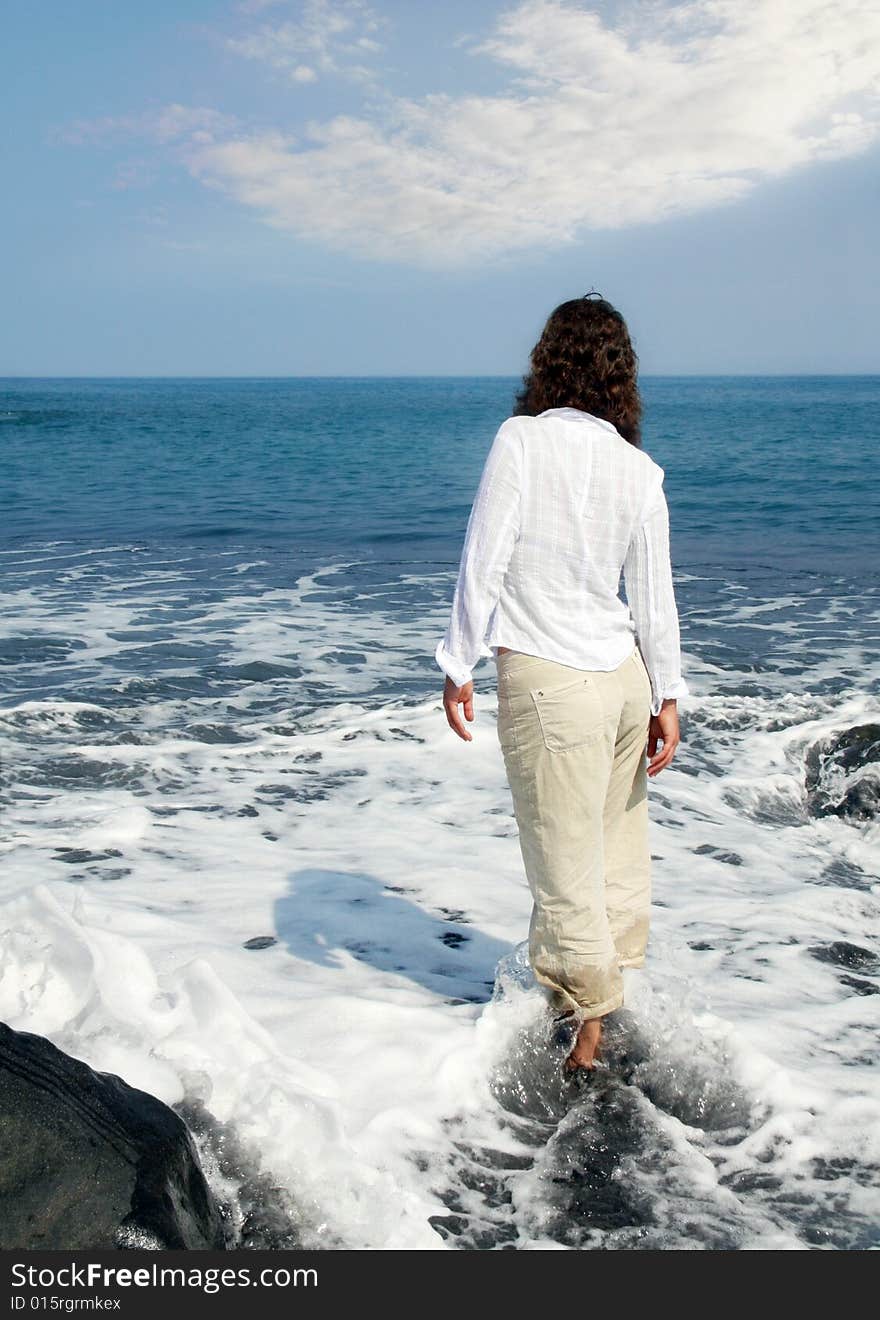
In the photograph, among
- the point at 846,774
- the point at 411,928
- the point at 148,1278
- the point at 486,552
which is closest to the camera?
the point at 148,1278

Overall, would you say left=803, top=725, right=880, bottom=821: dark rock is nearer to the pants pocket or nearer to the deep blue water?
the pants pocket

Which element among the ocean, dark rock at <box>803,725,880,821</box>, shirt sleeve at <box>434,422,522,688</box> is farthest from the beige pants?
dark rock at <box>803,725,880,821</box>

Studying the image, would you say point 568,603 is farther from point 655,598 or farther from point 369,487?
point 369,487

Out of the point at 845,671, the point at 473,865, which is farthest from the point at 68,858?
the point at 845,671

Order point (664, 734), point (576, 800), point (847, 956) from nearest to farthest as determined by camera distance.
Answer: point (576, 800) < point (664, 734) < point (847, 956)

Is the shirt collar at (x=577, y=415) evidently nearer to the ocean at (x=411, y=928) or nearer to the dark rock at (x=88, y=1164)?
the ocean at (x=411, y=928)

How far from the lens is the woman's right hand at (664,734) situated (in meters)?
3.29

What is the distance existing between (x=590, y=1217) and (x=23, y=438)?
4079cm

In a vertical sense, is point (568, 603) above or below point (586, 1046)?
above

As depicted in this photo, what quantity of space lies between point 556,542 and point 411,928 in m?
2.30

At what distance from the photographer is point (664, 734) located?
10.9 ft

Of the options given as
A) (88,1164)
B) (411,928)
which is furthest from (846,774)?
(88,1164)

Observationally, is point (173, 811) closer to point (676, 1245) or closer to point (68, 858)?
point (68, 858)

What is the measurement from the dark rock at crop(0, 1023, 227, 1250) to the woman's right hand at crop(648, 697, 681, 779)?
1.69m
